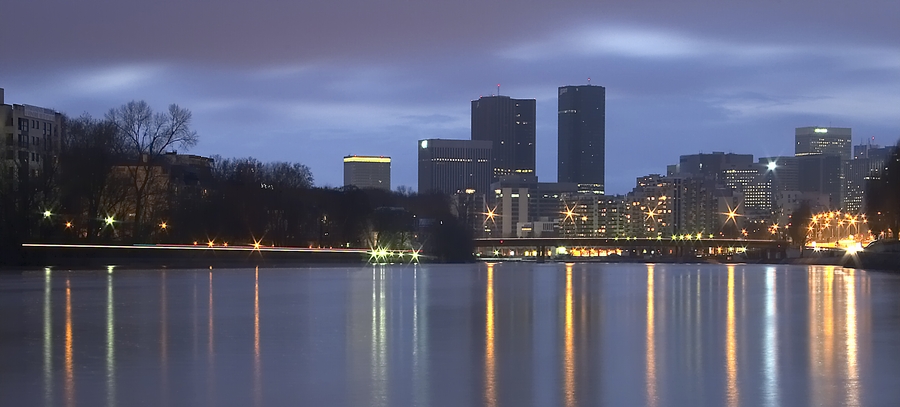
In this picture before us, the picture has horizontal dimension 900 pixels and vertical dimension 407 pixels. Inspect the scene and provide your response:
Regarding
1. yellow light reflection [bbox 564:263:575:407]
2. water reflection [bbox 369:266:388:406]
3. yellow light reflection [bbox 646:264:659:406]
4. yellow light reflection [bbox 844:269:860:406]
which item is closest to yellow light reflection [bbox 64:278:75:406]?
water reflection [bbox 369:266:388:406]

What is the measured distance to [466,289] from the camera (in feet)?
169

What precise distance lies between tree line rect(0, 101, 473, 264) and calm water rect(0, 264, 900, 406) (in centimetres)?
4499

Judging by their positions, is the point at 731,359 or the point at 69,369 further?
the point at 731,359

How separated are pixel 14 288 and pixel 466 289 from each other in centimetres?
1854

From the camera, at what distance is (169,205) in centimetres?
10069

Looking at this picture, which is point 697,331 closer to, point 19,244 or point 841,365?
point 841,365

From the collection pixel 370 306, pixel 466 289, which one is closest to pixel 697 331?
pixel 370 306

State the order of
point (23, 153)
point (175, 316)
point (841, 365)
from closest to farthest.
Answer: point (841, 365) < point (175, 316) < point (23, 153)

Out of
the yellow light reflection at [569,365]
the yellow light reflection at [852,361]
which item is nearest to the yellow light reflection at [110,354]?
the yellow light reflection at [569,365]

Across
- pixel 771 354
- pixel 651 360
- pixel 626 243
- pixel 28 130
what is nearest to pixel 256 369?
→ pixel 651 360

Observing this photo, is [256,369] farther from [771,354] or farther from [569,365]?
[771,354]

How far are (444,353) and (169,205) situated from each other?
82210 millimetres

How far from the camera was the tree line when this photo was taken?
82.2m

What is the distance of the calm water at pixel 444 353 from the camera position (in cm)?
1666
